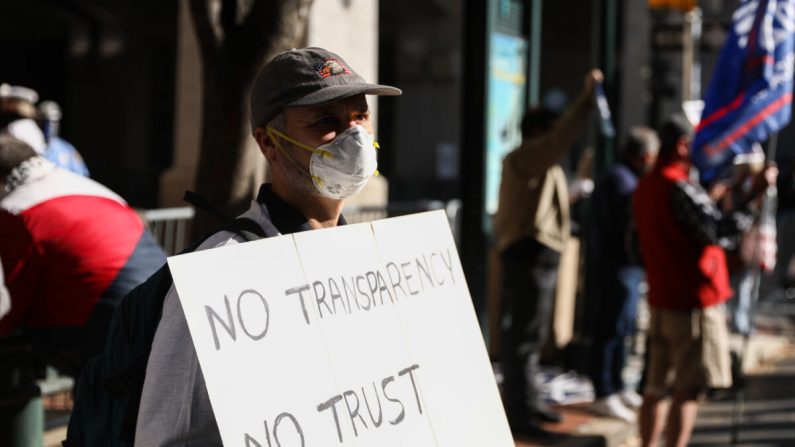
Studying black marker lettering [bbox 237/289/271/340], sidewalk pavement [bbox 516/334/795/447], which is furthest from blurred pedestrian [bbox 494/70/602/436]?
black marker lettering [bbox 237/289/271/340]

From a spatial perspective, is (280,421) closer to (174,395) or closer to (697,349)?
(174,395)

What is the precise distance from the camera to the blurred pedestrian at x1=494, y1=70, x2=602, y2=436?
265 inches

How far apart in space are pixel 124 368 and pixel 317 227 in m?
0.54

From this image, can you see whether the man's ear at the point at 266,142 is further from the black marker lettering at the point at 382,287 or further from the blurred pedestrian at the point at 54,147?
the blurred pedestrian at the point at 54,147

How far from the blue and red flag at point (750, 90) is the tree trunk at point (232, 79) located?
299cm

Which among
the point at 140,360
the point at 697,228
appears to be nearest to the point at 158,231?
the point at 697,228

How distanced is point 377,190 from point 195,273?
892cm

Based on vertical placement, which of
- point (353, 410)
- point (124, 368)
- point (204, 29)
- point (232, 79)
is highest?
point (204, 29)

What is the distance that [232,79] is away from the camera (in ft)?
17.0

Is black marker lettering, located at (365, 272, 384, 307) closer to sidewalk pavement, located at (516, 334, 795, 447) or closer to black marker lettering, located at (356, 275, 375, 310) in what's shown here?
black marker lettering, located at (356, 275, 375, 310)

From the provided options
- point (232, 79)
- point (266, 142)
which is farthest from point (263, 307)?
point (232, 79)

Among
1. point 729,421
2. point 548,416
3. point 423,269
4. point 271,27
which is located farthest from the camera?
point 729,421

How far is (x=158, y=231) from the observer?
8453 mm

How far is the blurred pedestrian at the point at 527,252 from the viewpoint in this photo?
6.73 meters
